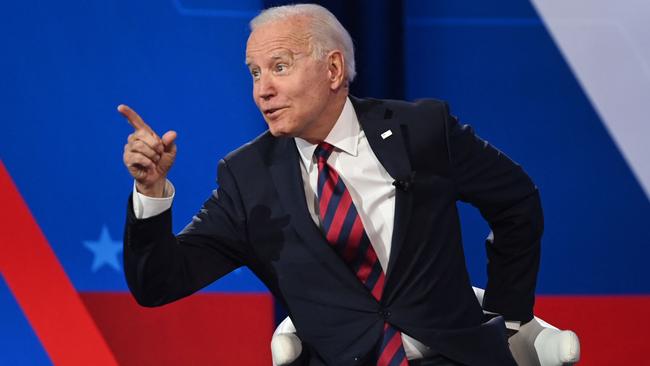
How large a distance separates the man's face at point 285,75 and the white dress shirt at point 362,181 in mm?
94

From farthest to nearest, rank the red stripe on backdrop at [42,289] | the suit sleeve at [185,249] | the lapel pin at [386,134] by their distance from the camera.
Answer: the red stripe on backdrop at [42,289] → the lapel pin at [386,134] → the suit sleeve at [185,249]

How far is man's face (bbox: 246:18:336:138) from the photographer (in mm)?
2078

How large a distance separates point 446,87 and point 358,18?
0.47 metres

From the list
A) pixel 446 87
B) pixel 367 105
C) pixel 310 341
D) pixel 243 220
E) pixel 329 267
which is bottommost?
pixel 310 341

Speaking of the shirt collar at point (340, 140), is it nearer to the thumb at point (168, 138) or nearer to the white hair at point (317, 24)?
the white hair at point (317, 24)

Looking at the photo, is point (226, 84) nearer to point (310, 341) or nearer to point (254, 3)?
point (254, 3)

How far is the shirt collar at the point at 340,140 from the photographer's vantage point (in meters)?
2.19

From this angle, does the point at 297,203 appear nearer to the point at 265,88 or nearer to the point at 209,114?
the point at 265,88

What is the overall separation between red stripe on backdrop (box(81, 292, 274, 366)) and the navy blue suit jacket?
1550mm

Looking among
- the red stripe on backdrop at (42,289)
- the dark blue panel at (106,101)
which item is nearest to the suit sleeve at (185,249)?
the dark blue panel at (106,101)

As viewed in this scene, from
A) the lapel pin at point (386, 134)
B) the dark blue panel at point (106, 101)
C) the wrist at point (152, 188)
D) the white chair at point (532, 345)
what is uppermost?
the dark blue panel at point (106, 101)

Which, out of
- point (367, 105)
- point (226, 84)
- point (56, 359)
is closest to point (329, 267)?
point (367, 105)

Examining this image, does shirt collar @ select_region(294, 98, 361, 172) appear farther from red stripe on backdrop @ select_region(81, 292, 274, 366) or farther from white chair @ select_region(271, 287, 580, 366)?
red stripe on backdrop @ select_region(81, 292, 274, 366)

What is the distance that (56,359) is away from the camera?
3.70 meters
